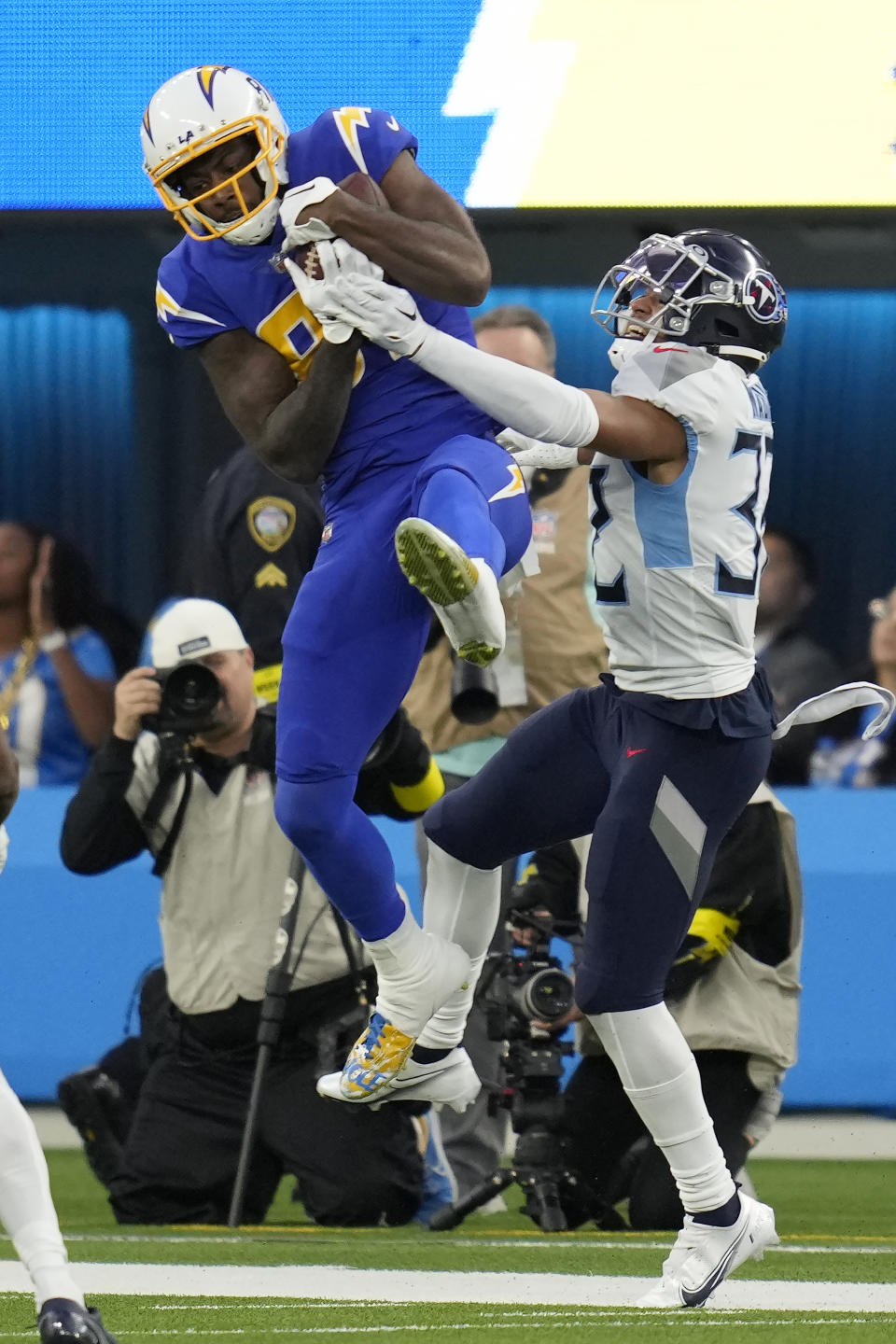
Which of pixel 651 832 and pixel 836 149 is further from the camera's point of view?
pixel 836 149

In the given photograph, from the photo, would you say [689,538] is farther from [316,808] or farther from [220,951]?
[220,951]

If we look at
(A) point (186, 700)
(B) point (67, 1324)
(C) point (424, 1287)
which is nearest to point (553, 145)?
(A) point (186, 700)

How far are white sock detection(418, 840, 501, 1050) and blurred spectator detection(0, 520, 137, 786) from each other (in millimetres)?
3314

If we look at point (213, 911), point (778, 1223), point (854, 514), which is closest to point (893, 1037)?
point (778, 1223)

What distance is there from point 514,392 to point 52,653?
13.6ft

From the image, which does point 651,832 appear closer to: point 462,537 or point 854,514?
point 462,537

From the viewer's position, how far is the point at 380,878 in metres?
4.04

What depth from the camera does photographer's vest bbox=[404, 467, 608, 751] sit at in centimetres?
571

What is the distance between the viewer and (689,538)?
3.90 meters

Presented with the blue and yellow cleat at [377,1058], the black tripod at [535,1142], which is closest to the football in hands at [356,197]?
the blue and yellow cleat at [377,1058]

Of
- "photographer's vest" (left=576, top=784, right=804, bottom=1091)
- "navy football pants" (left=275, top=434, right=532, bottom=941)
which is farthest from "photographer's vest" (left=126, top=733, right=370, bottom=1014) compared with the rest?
"navy football pants" (left=275, top=434, right=532, bottom=941)

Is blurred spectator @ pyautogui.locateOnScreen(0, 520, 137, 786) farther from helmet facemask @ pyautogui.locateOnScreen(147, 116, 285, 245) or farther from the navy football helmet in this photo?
the navy football helmet

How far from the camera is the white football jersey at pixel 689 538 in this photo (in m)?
3.88

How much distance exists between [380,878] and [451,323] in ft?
3.42
